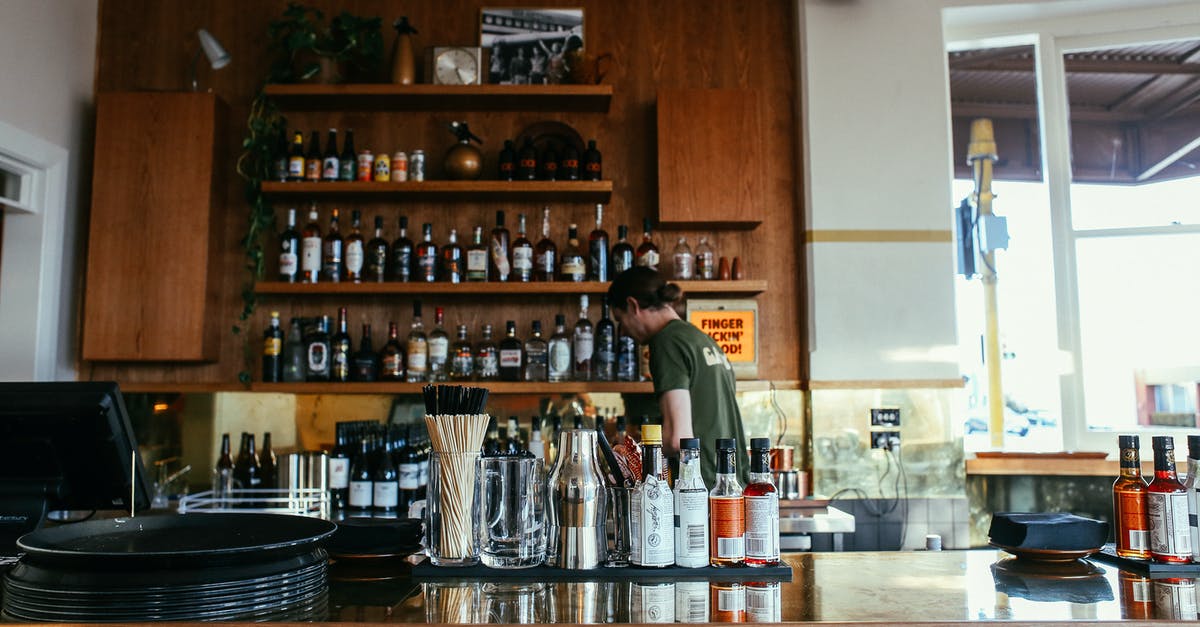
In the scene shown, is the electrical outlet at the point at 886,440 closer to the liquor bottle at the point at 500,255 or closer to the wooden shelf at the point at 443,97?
the liquor bottle at the point at 500,255

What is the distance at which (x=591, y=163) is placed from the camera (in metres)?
3.77

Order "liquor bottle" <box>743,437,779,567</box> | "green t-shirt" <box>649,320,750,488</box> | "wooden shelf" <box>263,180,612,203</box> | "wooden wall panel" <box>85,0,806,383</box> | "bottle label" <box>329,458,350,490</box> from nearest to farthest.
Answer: "liquor bottle" <box>743,437,779,567</box>, "green t-shirt" <box>649,320,750,488</box>, "bottle label" <box>329,458,350,490</box>, "wooden shelf" <box>263,180,612,203</box>, "wooden wall panel" <box>85,0,806,383</box>

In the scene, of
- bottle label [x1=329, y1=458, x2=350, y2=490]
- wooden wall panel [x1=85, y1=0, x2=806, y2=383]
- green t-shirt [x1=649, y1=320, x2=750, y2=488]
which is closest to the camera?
green t-shirt [x1=649, y1=320, x2=750, y2=488]

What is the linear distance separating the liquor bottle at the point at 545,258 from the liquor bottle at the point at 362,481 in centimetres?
95

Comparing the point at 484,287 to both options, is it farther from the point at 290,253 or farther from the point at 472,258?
the point at 290,253

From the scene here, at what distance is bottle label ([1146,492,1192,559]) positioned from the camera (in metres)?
1.58

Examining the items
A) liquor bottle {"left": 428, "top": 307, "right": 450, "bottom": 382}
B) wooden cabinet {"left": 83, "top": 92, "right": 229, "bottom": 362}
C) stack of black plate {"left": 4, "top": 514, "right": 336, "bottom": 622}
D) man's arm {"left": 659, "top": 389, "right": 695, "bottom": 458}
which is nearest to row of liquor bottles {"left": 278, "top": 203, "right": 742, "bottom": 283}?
liquor bottle {"left": 428, "top": 307, "right": 450, "bottom": 382}

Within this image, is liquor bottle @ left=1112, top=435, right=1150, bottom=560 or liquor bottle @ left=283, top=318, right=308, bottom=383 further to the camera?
liquor bottle @ left=283, top=318, right=308, bottom=383

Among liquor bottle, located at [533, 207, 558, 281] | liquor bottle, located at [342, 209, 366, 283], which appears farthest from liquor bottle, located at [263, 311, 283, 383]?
liquor bottle, located at [533, 207, 558, 281]

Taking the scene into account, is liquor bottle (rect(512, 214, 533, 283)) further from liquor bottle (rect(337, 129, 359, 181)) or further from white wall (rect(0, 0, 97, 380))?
white wall (rect(0, 0, 97, 380))

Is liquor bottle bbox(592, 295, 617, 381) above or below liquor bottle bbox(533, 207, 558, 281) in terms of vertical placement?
below

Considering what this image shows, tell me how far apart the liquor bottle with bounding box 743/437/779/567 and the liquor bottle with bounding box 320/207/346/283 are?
2583 millimetres

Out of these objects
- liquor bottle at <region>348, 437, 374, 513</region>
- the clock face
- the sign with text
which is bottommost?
liquor bottle at <region>348, 437, 374, 513</region>

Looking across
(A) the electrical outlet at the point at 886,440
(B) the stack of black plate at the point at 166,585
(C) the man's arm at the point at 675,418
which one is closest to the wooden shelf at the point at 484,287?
(A) the electrical outlet at the point at 886,440
